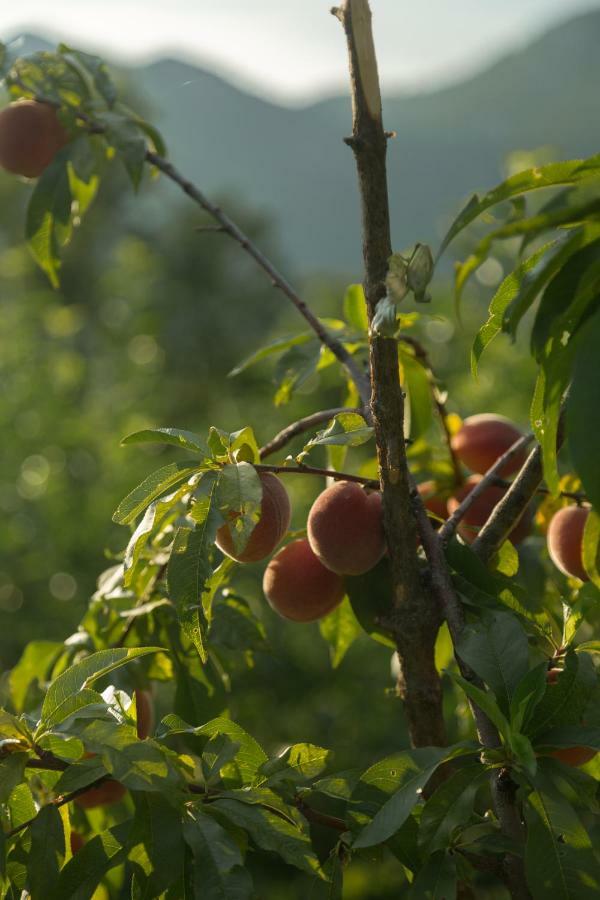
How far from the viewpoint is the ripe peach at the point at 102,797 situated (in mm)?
631

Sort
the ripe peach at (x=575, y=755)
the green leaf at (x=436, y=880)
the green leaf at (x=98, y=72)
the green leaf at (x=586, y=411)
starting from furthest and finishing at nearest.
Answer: the green leaf at (x=98, y=72)
the ripe peach at (x=575, y=755)
the green leaf at (x=436, y=880)
the green leaf at (x=586, y=411)

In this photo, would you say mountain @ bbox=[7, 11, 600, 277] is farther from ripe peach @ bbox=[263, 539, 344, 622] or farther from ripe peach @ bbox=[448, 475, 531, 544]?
ripe peach @ bbox=[263, 539, 344, 622]

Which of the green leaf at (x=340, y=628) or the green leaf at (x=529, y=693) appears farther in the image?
the green leaf at (x=340, y=628)

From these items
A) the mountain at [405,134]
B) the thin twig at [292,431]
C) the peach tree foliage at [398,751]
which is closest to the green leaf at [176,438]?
the peach tree foliage at [398,751]

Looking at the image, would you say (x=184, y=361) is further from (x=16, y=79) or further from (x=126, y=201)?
(x=16, y=79)

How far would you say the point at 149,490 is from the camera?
47cm

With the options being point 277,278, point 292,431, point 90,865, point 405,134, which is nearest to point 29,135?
point 277,278

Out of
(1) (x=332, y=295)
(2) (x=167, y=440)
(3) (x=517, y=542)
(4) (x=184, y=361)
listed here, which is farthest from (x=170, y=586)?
(4) (x=184, y=361)

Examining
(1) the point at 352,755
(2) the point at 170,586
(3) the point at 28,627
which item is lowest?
(1) the point at 352,755

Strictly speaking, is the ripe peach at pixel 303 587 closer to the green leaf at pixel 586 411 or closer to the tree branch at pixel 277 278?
Result: the tree branch at pixel 277 278

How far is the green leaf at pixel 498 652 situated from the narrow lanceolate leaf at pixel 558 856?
0.05 meters

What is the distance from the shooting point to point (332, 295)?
7223 mm

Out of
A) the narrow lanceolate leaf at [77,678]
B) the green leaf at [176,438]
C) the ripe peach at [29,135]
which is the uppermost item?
the ripe peach at [29,135]

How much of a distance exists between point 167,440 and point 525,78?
988 inches
